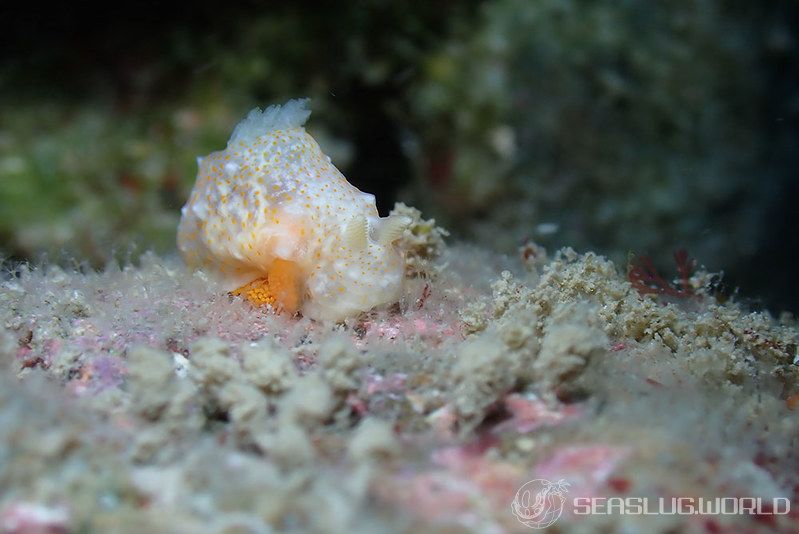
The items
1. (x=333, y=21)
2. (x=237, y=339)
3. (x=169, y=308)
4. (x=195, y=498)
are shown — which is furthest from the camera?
(x=333, y=21)

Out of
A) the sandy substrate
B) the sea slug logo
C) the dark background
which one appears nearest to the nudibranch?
the sandy substrate

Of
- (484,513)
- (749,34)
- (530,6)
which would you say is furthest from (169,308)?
(749,34)

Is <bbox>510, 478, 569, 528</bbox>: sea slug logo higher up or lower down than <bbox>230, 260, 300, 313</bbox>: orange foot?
lower down

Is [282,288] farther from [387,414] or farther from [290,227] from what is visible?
[387,414]

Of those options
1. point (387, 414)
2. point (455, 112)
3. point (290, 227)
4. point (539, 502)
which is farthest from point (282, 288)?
point (455, 112)

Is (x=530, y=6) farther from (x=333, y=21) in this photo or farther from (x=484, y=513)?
(x=484, y=513)

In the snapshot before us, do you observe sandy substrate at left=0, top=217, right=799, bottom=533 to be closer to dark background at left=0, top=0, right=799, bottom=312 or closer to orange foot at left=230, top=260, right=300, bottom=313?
orange foot at left=230, top=260, right=300, bottom=313
